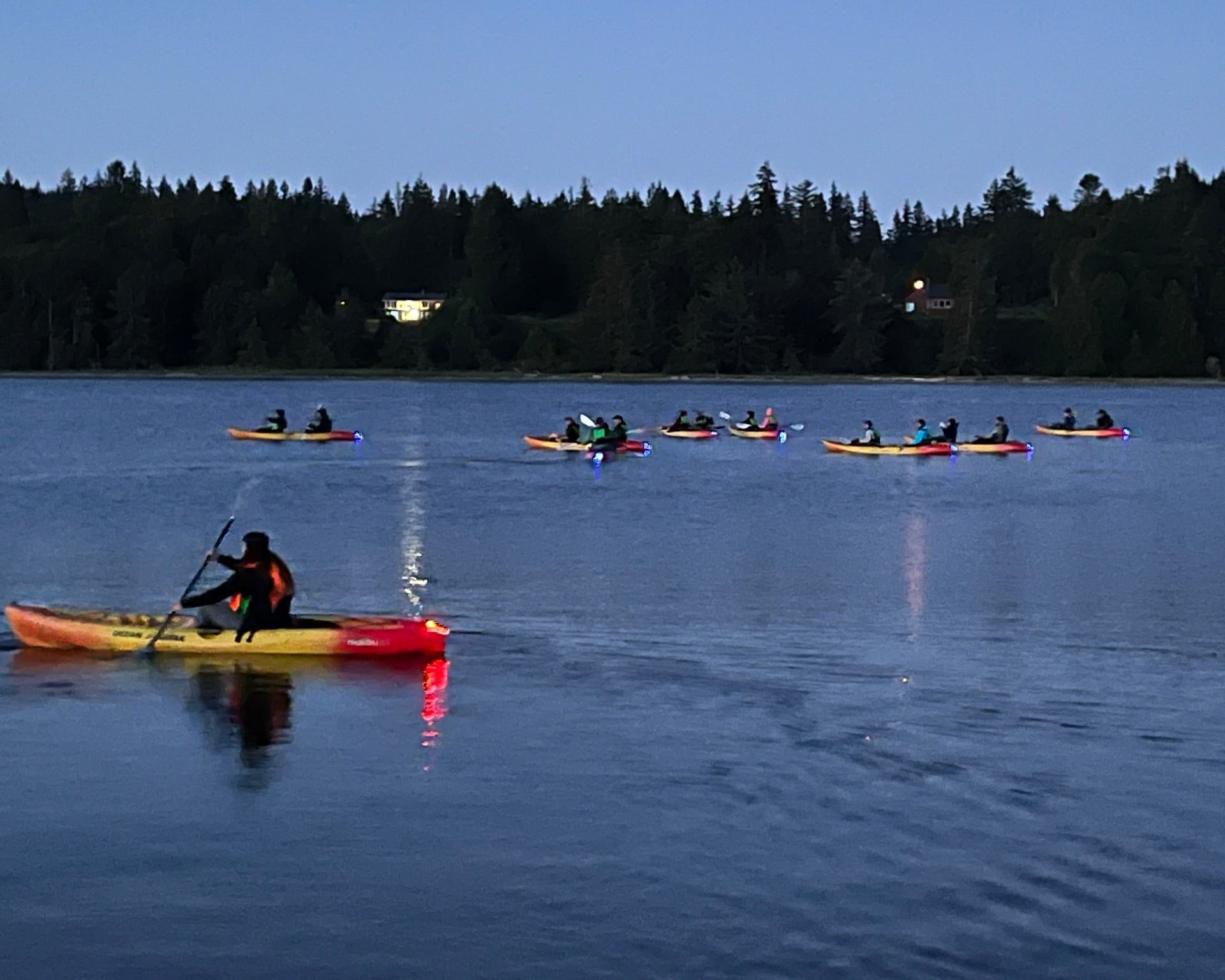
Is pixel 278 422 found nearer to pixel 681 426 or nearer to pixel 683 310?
pixel 681 426

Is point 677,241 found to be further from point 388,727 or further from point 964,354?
point 388,727

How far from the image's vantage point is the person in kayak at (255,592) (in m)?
23.6

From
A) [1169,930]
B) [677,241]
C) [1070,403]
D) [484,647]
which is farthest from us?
[677,241]

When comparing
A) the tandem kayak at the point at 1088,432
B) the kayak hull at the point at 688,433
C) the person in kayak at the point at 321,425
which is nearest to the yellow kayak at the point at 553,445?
the kayak hull at the point at 688,433

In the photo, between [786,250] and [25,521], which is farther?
[786,250]

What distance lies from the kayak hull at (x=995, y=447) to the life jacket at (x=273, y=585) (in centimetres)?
5186

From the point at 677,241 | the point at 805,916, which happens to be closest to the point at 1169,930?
the point at 805,916

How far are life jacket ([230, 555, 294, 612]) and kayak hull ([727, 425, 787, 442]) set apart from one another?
59.4m

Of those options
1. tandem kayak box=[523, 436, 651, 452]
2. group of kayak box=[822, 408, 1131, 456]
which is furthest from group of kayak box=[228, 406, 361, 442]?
group of kayak box=[822, 408, 1131, 456]

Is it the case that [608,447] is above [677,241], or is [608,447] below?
below

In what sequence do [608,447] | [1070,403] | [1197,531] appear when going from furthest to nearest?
[1070,403], [608,447], [1197,531]

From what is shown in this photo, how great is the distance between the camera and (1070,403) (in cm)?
15450

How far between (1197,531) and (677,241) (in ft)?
472

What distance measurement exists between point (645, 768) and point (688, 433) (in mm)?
60289
